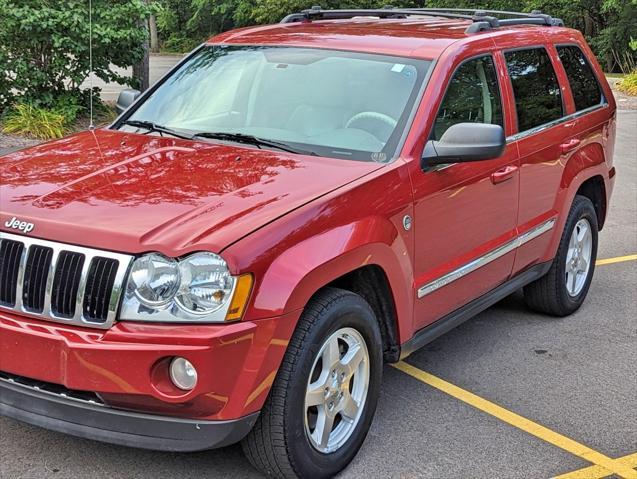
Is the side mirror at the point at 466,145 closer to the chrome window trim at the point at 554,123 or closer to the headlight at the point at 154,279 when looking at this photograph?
the chrome window trim at the point at 554,123

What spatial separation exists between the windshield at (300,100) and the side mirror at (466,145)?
0.20 metres

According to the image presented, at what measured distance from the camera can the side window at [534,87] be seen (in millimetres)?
4934

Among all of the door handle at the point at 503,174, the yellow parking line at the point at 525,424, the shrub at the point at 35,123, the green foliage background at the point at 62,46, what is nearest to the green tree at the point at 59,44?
the green foliage background at the point at 62,46

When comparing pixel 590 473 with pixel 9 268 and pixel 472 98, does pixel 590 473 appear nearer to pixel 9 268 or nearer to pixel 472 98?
pixel 472 98

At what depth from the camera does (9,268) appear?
318 centimetres

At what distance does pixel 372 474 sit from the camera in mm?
3594

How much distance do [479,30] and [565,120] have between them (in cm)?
103

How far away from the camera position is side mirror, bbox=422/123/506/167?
12.8 feet

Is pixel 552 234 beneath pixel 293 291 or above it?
beneath

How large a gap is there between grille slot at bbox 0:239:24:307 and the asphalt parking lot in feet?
2.65

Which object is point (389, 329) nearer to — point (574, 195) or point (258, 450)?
point (258, 450)

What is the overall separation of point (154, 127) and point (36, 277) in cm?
159

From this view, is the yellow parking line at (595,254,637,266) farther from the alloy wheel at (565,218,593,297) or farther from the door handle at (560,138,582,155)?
the door handle at (560,138,582,155)

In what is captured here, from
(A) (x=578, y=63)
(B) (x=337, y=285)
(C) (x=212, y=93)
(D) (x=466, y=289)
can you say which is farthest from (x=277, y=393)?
(A) (x=578, y=63)
